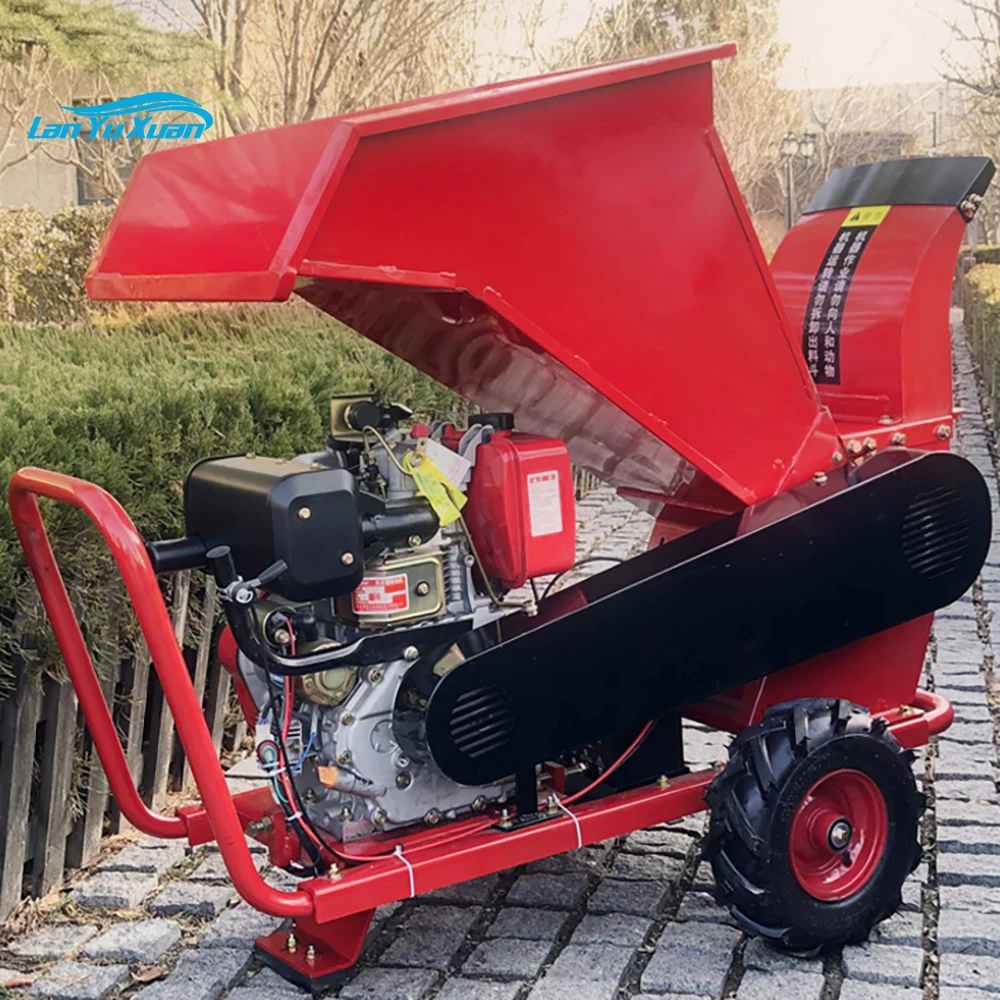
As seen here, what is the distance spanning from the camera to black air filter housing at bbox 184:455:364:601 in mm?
2955

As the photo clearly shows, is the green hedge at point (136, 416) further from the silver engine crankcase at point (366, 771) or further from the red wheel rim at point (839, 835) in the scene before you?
the red wheel rim at point (839, 835)

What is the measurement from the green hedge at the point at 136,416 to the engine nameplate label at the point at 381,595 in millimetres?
916

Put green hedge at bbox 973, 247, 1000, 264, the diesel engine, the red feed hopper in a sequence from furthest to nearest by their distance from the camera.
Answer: green hedge at bbox 973, 247, 1000, 264 < the diesel engine < the red feed hopper

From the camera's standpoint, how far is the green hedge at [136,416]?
3.65 metres

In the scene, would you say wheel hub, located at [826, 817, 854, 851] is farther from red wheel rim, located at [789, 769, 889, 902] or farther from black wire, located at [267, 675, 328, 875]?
black wire, located at [267, 675, 328, 875]

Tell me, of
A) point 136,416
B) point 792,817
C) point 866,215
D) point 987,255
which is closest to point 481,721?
point 792,817

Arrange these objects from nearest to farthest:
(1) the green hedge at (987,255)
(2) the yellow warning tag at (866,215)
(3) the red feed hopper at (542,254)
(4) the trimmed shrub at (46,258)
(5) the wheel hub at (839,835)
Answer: (3) the red feed hopper at (542,254) → (5) the wheel hub at (839,835) → (2) the yellow warning tag at (866,215) → (4) the trimmed shrub at (46,258) → (1) the green hedge at (987,255)

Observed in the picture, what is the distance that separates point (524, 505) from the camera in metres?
3.29

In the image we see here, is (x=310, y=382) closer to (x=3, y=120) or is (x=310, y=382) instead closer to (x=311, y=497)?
A: (x=311, y=497)

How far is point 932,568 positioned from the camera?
3619 mm

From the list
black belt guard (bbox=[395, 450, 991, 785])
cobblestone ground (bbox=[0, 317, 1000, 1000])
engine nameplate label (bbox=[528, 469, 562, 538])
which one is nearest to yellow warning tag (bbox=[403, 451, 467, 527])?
engine nameplate label (bbox=[528, 469, 562, 538])

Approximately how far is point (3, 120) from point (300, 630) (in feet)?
54.0

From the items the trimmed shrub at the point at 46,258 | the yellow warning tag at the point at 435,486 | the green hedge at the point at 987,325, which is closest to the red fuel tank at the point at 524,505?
the yellow warning tag at the point at 435,486

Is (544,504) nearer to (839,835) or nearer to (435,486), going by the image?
(435,486)
